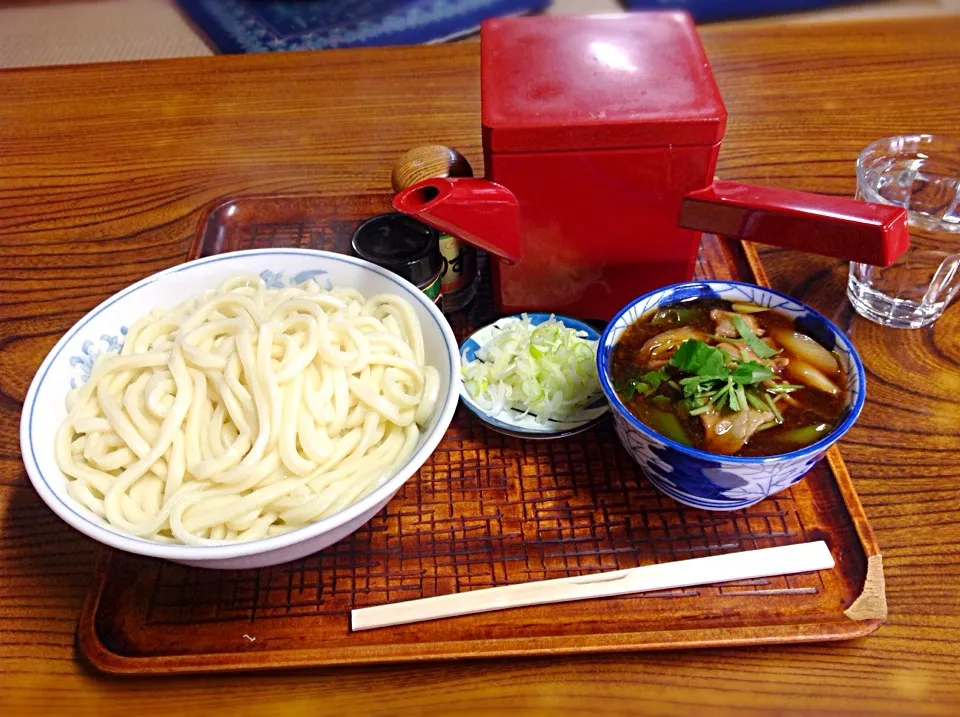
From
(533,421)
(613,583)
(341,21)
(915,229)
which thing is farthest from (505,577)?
(341,21)

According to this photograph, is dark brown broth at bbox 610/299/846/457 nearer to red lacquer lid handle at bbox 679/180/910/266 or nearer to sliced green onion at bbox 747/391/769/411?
sliced green onion at bbox 747/391/769/411

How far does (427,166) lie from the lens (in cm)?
134

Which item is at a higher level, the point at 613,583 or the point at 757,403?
the point at 757,403

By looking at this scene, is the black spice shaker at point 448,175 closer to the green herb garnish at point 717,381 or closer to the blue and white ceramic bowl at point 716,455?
the blue and white ceramic bowl at point 716,455

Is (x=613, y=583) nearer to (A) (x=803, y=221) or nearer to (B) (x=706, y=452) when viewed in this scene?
(B) (x=706, y=452)

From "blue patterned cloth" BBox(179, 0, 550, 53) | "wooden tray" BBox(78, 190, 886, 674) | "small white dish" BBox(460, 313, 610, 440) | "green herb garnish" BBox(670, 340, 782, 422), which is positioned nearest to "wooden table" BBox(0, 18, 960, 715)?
"wooden tray" BBox(78, 190, 886, 674)

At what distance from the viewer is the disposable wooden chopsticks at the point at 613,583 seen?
1040mm

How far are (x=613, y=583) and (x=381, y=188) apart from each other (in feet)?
3.73

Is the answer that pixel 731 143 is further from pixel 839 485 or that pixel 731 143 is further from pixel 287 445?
pixel 287 445

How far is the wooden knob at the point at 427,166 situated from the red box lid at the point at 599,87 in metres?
0.18

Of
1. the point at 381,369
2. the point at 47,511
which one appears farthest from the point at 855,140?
the point at 47,511

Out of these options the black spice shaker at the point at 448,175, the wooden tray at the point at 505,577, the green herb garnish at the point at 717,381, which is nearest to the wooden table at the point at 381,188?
the wooden tray at the point at 505,577

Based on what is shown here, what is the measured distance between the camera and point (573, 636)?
1004 millimetres

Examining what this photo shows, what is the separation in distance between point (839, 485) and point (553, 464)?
46 centimetres
